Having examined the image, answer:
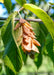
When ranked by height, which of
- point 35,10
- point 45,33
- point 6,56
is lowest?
point 45,33

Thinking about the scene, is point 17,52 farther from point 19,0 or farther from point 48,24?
point 19,0

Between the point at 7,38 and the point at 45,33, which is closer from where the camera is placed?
the point at 7,38

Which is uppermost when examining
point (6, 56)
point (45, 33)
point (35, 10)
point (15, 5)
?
point (35, 10)

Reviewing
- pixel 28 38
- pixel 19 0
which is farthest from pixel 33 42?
pixel 19 0

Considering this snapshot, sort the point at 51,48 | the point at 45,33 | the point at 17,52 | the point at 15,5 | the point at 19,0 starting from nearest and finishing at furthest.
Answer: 1. the point at 17,52
2. the point at 19,0
3. the point at 51,48
4. the point at 45,33
5. the point at 15,5

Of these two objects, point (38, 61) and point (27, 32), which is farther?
point (38, 61)

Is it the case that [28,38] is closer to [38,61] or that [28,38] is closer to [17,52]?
[17,52]

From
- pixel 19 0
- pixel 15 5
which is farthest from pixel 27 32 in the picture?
pixel 15 5

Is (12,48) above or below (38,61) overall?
above

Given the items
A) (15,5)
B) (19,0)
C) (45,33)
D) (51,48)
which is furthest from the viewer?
(15,5)
